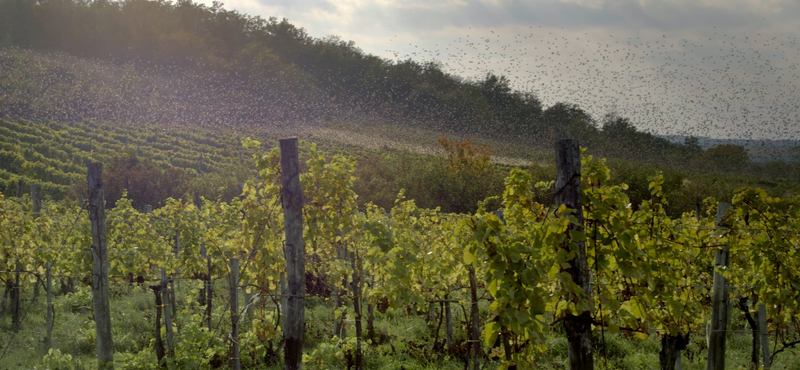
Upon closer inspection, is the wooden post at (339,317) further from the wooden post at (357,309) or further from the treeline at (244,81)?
the treeline at (244,81)

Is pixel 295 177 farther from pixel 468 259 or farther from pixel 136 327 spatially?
pixel 136 327

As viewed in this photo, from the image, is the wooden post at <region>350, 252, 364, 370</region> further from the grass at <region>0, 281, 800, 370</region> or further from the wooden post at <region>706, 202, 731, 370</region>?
the wooden post at <region>706, 202, 731, 370</region>

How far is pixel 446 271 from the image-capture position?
587 cm

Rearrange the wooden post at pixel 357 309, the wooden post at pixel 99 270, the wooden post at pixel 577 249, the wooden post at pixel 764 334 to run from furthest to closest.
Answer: the wooden post at pixel 764 334
the wooden post at pixel 357 309
the wooden post at pixel 99 270
the wooden post at pixel 577 249

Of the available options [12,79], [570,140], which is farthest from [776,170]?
[12,79]

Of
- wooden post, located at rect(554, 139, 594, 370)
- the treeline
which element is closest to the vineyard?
wooden post, located at rect(554, 139, 594, 370)

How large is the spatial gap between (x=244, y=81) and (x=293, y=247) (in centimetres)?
6847

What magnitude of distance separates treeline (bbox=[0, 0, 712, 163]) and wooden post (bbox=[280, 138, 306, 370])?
1585 inches

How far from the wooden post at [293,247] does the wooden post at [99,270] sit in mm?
1919

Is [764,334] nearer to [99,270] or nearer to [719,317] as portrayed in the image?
[719,317]

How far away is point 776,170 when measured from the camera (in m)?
36.4

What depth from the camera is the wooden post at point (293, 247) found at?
373cm

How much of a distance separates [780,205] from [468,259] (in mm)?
3033

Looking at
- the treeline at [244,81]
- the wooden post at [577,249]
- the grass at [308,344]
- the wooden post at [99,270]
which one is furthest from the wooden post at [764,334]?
the treeline at [244,81]
